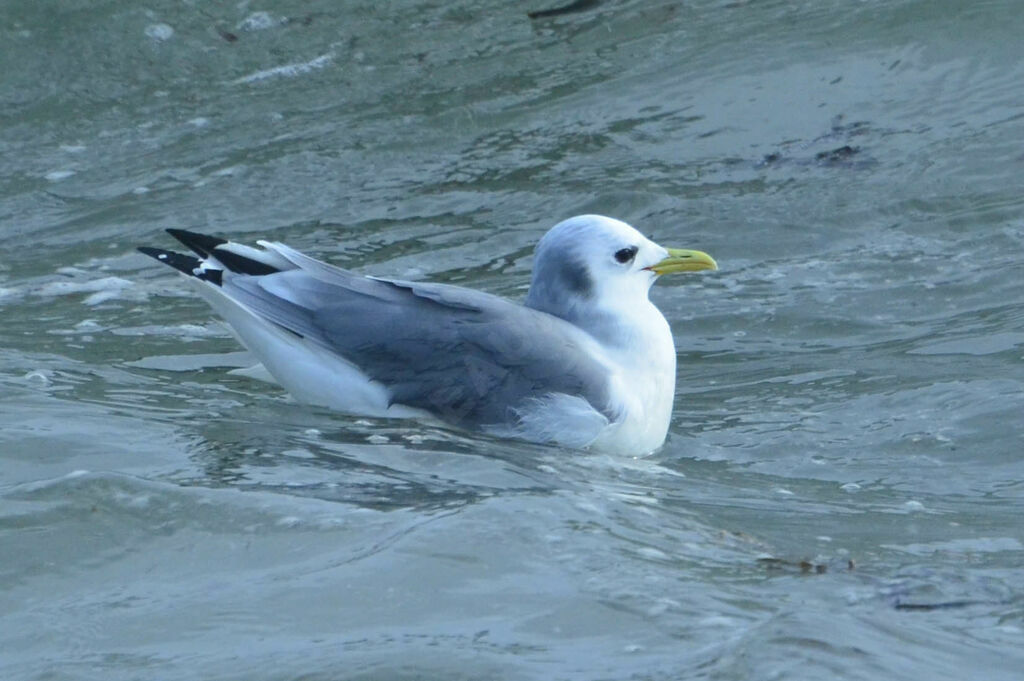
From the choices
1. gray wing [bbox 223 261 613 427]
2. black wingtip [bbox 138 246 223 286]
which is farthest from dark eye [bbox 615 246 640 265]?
black wingtip [bbox 138 246 223 286]

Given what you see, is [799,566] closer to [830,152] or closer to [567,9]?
[830,152]

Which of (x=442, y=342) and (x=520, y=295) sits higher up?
(x=520, y=295)

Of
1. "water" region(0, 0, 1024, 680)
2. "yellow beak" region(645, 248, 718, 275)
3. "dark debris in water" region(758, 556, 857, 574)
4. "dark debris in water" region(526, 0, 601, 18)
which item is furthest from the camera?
"dark debris in water" region(526, 0, 601, 18)

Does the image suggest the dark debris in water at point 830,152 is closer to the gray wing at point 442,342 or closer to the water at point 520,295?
the water at point 520,295

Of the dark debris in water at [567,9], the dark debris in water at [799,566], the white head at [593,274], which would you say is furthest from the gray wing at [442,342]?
the dark debris in water at [567,9]

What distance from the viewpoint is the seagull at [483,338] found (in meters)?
5.41

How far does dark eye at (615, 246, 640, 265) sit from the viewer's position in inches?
227

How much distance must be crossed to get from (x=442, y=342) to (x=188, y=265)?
0.96 meters

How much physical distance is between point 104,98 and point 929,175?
5.05 m

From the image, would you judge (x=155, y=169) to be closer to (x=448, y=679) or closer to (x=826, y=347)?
(x=826, y=347)

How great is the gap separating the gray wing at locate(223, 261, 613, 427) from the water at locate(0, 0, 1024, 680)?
19cm

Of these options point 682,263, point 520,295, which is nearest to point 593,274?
point 682,263

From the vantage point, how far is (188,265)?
575cm

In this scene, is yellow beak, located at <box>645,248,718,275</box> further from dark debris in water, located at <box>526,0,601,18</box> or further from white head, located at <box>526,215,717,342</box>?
dark debris in water, located at <box>526,0,601,18</box>
